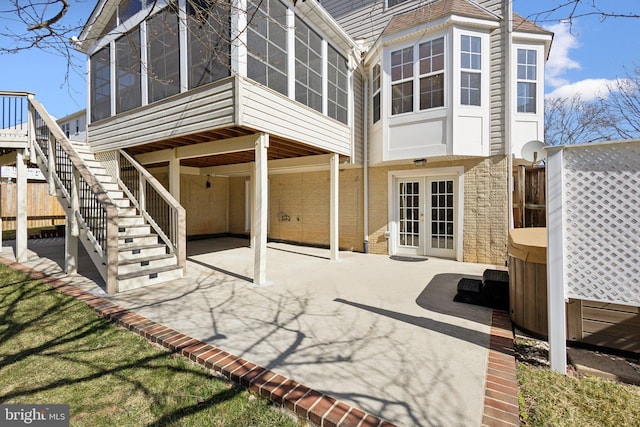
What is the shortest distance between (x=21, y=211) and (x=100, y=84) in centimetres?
351

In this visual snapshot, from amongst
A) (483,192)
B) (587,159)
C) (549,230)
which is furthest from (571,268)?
(483,192)

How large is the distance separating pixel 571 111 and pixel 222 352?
2325cm

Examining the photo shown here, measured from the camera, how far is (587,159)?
2678 millimetres

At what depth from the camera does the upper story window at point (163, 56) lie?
5.61 meters

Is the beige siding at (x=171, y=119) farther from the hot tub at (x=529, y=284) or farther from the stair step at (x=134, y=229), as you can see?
the hot tub at (x=529, y=284)

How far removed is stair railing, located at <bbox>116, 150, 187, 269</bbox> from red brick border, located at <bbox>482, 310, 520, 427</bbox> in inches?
206

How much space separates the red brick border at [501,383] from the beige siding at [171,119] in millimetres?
4546

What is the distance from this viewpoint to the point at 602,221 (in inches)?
103

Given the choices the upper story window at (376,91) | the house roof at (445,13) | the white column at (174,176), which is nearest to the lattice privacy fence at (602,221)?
the house roof at (445,13)

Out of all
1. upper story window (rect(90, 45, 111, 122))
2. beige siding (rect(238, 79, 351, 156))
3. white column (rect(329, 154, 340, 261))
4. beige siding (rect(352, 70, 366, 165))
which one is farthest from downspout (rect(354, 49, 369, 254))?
upper story window (rect(90, 45, 111, 122))

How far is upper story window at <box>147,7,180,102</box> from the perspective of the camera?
18.4ft

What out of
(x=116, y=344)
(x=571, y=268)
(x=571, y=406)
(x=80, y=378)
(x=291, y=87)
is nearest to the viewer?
(x=571, y=406)

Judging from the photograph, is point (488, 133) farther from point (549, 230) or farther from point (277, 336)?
point (277, 336)

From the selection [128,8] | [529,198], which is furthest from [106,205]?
[529,198]
